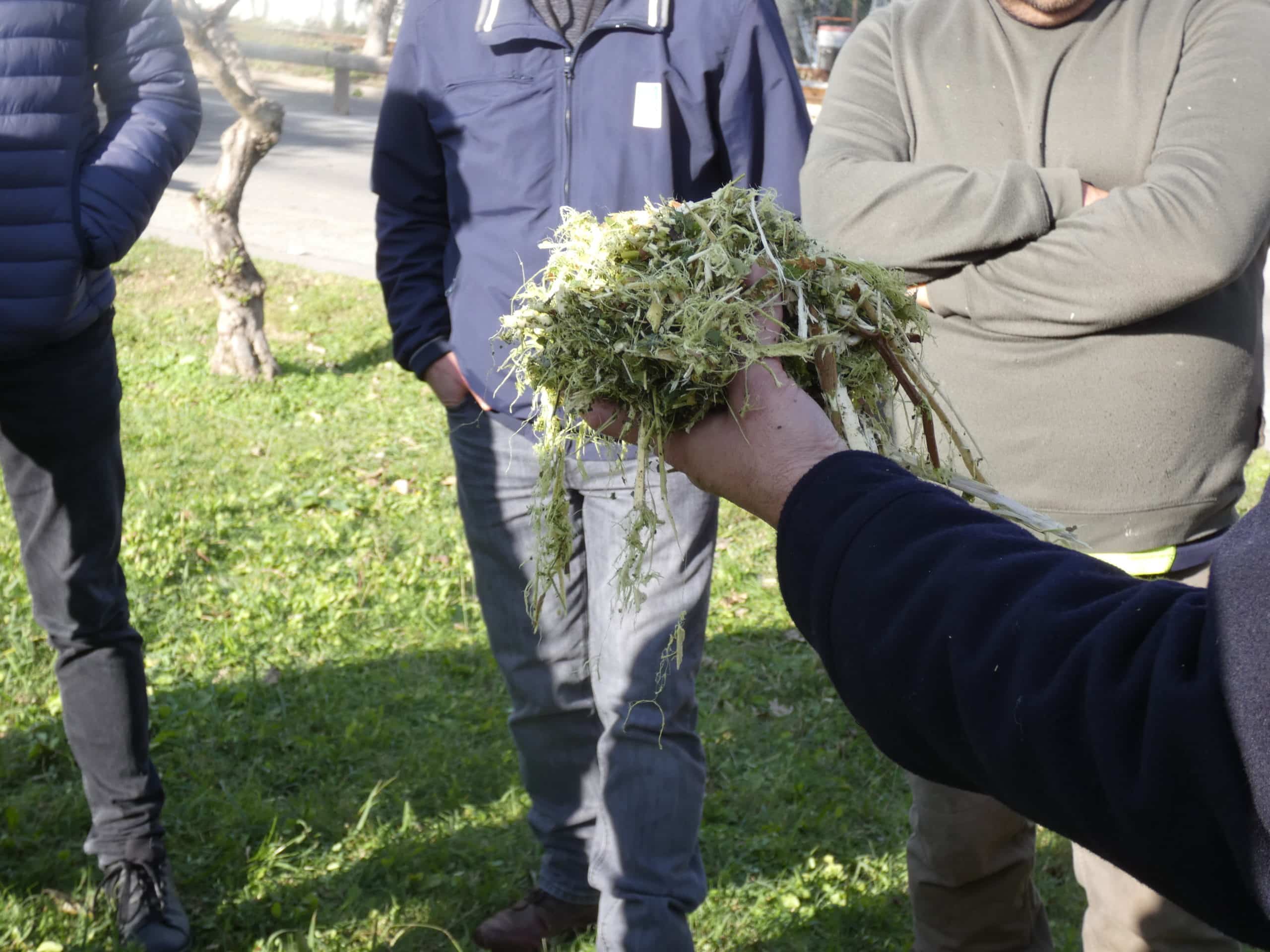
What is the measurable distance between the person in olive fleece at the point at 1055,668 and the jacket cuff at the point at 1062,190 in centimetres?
130

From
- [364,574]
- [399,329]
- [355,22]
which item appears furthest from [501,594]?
[355,22]

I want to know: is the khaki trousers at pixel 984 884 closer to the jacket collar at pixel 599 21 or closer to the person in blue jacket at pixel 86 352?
the jacket collar at pixel 599 21

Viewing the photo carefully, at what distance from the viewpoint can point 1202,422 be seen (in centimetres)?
235

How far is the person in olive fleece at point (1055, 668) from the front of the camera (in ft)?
3.10

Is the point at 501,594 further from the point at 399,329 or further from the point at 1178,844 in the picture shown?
the point at 1178,844

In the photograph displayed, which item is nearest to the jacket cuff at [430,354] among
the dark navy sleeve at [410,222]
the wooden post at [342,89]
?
the dark navy sleeve at [410,222]

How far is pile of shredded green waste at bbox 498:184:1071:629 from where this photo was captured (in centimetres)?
161

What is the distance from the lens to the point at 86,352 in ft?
9.46

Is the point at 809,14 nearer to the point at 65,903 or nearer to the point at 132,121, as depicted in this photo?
the point at 132,121

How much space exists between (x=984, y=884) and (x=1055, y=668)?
181 cm

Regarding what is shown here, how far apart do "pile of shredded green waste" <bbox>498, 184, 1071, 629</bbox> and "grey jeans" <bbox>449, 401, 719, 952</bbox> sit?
874mm

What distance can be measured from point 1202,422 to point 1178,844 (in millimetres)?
1594

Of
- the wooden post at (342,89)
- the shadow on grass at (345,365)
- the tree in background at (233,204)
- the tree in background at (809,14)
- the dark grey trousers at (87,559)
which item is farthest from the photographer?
the wooden post at (342,89)

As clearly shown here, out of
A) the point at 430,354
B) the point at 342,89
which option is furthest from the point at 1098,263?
the point at 342,89
